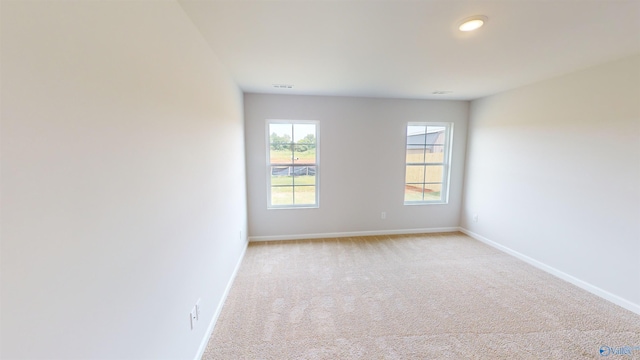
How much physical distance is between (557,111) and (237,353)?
4.06m

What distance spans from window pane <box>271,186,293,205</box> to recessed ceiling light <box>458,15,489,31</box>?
2.94 m

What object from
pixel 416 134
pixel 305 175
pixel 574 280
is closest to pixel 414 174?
pixel 416 134

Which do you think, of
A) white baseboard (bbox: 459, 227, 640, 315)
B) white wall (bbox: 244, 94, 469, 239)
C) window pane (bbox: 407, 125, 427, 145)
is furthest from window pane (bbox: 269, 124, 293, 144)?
white baseboard (bbox: 459, 227, 640, 315)

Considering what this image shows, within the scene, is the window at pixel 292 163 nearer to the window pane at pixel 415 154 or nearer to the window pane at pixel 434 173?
the window pane at pixel 415 154

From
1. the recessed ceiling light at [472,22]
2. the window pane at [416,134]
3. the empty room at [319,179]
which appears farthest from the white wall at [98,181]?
the window pane at [416,134]

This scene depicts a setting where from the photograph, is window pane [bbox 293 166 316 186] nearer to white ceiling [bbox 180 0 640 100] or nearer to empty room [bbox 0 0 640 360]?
empty room [bbox 0 0 640 360]

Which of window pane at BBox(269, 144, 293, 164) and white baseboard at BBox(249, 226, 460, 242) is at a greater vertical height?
window pane at BBox(269, 144, 293, 164)

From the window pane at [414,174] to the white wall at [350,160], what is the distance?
0.52 ft

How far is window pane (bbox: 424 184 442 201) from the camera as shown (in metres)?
4.22

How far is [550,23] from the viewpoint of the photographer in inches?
62.3

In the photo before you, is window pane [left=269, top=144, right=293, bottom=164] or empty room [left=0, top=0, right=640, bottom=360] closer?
empty room [left=0, top=0, right=640, bottom=360]

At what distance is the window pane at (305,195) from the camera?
389 cm

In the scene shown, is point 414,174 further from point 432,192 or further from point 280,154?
point 280,154

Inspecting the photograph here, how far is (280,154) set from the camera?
3.77 metres
